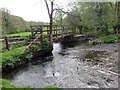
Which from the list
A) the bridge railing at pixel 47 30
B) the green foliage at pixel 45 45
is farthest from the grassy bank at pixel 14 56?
the bridge railing at pixel 47 30

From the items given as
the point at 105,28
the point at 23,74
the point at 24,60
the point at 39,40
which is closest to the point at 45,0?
the point at 39,40

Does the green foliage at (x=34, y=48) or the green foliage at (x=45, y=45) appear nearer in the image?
the green foliage at (x=34, y=48)

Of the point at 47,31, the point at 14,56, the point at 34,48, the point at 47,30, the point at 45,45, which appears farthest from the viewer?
the point at 47,31

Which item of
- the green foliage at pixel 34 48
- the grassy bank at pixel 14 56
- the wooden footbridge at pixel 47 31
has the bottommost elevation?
the grassy bank at pixel 14 56

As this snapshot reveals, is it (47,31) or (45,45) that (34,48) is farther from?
(47,31)

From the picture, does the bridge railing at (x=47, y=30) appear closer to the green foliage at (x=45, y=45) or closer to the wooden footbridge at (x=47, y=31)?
the wooden footbridge at (x=47, y=31)

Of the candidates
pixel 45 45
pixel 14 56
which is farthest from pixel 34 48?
pixel 14 56

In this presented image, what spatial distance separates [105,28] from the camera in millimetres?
18719

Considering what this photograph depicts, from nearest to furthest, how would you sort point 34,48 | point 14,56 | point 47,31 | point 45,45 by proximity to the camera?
1. point 14,56
2. point 34,48
3. point 45,45
4. point 47,31

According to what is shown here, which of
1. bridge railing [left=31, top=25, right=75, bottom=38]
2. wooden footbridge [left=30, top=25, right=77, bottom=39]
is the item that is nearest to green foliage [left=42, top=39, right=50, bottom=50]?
wooden footbridge [left=30, top=25, right=77, bottom=39]

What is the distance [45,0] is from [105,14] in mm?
10553

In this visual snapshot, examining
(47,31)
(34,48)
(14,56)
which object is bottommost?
(14,56)

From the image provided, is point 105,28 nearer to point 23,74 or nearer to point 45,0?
point 45,0

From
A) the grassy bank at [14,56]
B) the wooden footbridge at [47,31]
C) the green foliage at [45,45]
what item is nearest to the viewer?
the grassy bank at [14,56]
